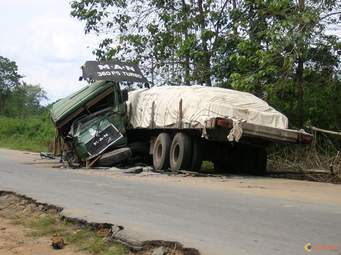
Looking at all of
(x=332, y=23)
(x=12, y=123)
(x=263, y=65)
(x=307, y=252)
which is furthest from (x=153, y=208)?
(x=12, y=123)

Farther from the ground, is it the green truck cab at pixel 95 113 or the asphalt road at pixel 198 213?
the green truck cab at pixel 95 113

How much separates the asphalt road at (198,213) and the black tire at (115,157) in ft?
11.7

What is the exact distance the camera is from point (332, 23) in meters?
16.5

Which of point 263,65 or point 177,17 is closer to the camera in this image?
point 263,65

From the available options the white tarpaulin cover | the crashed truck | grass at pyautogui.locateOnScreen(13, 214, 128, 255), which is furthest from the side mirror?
grass at pyautogui.locateOnScreen(13, 214, 128, 255)

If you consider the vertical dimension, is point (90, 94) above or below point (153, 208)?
above

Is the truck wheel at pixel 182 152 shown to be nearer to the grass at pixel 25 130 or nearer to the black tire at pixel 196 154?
the black tire at pixel 196 154

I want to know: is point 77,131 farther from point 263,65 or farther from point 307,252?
point 307,252

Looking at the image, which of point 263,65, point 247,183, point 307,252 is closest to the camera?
point 307,252

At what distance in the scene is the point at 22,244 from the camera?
6.50 m

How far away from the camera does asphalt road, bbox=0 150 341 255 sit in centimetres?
630

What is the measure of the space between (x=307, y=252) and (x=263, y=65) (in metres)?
10.8

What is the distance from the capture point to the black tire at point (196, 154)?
586 inches

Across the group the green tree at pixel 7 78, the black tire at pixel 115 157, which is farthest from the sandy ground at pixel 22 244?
the green tree at pixel 7 78
